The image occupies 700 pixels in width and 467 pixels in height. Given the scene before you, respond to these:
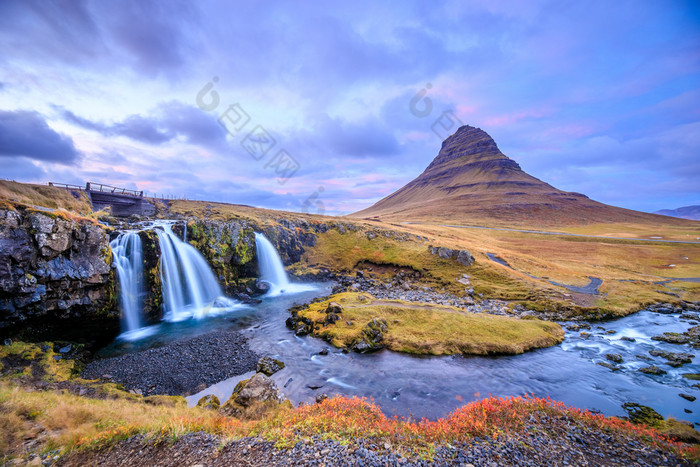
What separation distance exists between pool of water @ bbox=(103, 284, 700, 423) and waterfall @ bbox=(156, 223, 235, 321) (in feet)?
19.2

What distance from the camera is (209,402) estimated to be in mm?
15539

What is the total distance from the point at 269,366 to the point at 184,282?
22296 mm

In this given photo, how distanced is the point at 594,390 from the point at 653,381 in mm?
4940

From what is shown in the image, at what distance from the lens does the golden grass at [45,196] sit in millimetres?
27033

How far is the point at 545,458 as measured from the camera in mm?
9820

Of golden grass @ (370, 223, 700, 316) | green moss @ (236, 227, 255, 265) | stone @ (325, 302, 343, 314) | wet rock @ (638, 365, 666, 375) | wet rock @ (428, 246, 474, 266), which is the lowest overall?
wet rock @ (638, 365, 666, 375)

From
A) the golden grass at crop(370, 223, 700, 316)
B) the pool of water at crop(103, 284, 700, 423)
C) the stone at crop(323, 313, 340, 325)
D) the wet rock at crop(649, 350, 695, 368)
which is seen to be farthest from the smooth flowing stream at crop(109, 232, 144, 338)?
the wet rock at crop(649, 350, 695, 368)

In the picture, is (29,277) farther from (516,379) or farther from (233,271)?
(516,379)

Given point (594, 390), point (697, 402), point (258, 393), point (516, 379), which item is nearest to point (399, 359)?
point (516, 379)

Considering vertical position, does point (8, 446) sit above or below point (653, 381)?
above

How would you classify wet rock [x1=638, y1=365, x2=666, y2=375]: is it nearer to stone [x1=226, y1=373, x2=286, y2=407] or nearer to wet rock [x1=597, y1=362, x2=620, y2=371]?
wet rock [x1=597, y1=362, x2=620, y2=371]

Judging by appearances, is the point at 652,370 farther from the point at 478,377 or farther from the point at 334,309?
the point at 334,309

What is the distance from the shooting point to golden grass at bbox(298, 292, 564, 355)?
2281 centimetres

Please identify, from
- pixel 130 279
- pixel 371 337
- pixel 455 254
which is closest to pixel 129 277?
pixel 130 279
